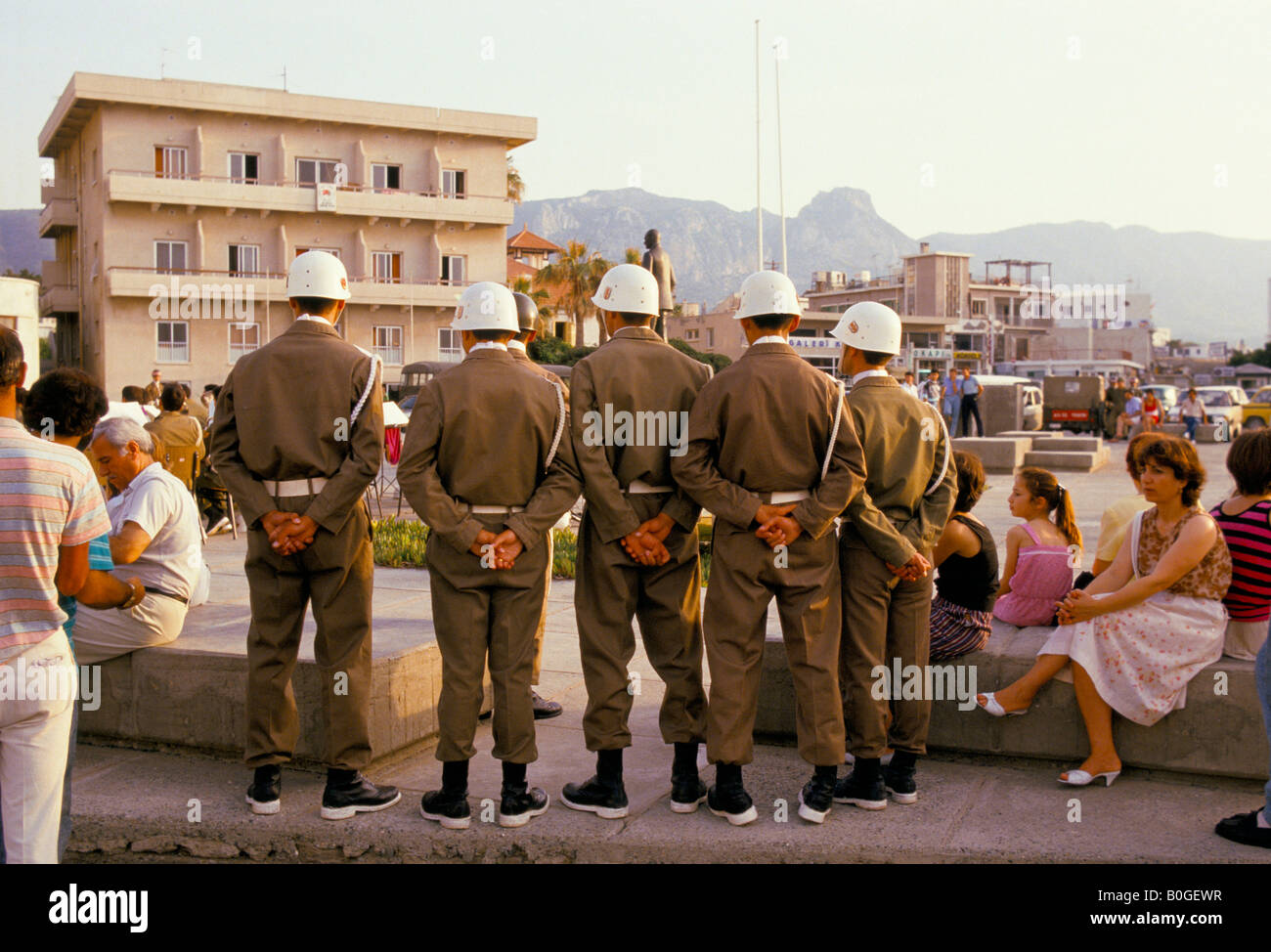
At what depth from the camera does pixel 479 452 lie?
4609 millimetres

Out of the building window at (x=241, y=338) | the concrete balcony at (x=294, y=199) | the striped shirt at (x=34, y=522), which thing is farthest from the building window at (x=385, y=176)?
the striped shirt at (x=34, y=522)

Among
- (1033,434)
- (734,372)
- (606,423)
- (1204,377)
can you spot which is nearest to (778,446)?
(734,372)

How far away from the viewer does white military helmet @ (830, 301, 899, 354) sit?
486 cm

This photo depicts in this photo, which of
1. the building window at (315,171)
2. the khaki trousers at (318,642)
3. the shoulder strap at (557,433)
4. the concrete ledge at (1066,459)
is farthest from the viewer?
the building window at (315,171)

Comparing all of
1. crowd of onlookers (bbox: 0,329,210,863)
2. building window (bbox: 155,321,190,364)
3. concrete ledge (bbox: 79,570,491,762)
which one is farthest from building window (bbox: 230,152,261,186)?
crowd of onlookers (bbox: 0,329,210,863)

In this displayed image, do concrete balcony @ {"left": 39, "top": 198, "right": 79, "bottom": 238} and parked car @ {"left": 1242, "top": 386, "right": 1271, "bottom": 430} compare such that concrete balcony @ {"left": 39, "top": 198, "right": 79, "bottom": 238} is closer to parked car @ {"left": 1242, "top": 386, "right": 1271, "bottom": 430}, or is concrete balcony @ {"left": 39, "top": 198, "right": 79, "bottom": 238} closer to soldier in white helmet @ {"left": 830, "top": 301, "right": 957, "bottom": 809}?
parked car @ {"left": 1242, "top": 386, "right": 1271, "bottom": 430}

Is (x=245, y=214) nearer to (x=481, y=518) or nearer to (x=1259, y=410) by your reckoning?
(x=1259, y=410)

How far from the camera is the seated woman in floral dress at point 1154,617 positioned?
4656 millimetres

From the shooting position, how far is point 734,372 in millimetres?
4617

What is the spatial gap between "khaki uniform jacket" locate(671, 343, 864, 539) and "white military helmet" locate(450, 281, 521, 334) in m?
0.92

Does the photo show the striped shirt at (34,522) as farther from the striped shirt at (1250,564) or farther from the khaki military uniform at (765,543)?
the striped shirt at (1250,564)

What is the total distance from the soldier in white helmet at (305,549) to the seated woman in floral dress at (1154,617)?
3052 mm

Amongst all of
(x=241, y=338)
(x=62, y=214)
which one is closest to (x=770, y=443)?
(x=241, y=338)
